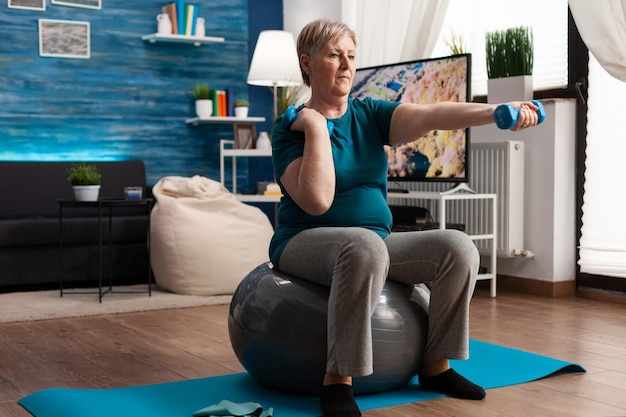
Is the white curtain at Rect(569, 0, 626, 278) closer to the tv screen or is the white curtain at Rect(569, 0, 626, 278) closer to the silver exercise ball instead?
the tv screen

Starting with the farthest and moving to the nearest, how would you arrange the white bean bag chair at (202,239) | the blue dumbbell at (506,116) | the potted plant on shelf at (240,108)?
the potted plant on shelf at (240,108) < the white bean bag chair at (202,239) < the blue dumbbell at (506,116)

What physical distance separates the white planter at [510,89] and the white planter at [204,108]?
6.89ft

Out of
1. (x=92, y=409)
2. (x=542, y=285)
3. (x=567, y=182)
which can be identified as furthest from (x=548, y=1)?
(x=92, y=409)

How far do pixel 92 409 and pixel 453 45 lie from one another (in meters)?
3.31

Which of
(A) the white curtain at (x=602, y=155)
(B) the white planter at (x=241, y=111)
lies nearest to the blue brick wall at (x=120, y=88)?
(B) the white planter at (x=241, y=111)

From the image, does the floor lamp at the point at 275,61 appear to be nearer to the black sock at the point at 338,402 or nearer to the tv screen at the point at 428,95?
the tv screen at the point at 428,95

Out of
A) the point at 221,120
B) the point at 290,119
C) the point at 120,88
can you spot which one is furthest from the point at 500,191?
the point at 120,88

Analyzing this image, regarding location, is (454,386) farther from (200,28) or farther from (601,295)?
(200,28)

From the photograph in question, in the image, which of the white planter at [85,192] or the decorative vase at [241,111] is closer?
the white planter at [85,192]

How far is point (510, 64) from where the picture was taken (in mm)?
4555

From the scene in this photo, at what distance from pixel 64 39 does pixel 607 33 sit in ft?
11.3

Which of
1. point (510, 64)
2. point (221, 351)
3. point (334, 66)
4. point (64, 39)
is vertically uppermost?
point (64, 39)

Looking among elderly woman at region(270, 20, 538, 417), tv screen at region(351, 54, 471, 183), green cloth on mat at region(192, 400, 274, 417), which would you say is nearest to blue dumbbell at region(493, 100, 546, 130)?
elderly woman at region(270, 20, 538, 417)

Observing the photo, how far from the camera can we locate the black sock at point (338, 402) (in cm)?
217
